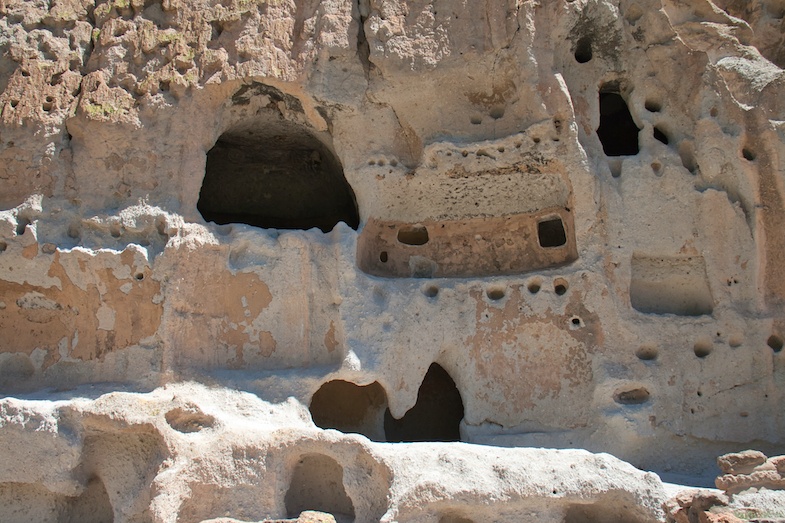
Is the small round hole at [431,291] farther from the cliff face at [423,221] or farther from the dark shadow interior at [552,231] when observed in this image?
the dark shadow interior at [552,231]

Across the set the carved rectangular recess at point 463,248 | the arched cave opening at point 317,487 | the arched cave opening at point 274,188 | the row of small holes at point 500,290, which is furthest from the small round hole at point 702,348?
the arched cave opening at point 274,188

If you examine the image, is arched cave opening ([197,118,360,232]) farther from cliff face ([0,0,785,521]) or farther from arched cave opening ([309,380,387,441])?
arched cave opening ([309,380,387,441])

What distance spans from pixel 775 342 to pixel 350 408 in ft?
11.1

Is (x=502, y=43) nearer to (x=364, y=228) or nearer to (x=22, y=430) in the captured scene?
(x=364, y=228)

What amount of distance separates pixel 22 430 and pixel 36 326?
1.06m

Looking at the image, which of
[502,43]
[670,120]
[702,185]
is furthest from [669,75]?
[502,43]

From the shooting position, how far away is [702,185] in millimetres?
6156

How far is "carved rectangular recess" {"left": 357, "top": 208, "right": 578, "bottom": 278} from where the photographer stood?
6617 mm

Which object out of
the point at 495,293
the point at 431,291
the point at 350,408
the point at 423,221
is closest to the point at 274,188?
the point at 423,221

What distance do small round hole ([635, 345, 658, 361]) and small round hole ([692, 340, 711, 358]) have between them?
11.4 inches

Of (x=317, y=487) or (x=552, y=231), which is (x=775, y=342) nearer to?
(x=552, y=231)

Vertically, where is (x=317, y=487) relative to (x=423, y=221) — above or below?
below

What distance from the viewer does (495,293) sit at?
6289 millimetres

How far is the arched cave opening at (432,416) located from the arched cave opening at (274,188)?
5.88ft
